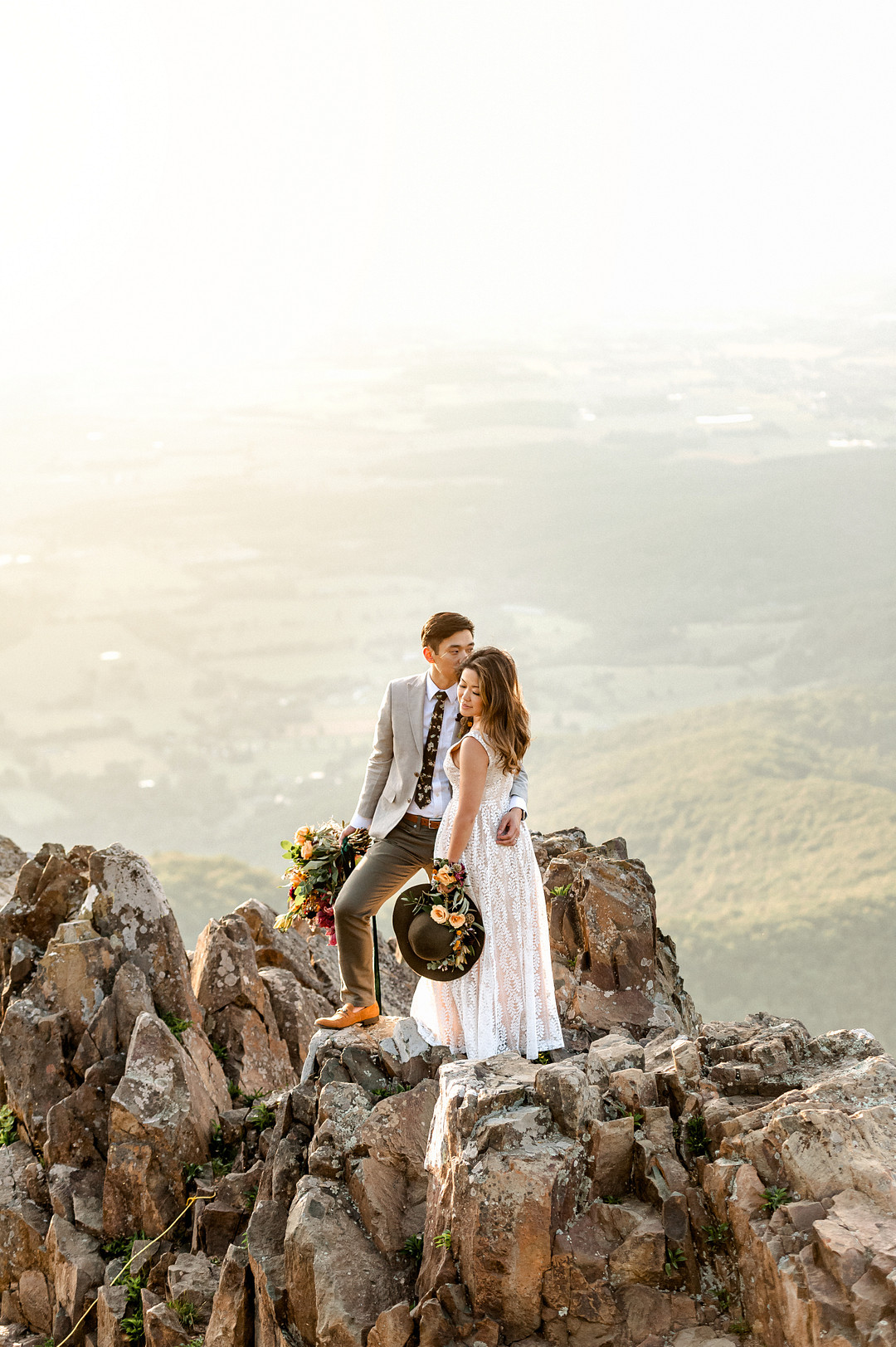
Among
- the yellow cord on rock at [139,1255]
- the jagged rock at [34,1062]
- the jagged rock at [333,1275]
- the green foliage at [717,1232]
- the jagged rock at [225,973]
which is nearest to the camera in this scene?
the green foliage at [717,1232]

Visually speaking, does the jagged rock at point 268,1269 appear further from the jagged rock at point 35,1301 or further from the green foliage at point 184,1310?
the jagged rock at point 35,1301

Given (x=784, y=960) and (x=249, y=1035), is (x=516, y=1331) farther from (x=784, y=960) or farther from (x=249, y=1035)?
(x=784, y=960)

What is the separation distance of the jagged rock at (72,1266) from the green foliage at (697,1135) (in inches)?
249

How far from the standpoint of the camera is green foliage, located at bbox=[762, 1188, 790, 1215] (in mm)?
6662

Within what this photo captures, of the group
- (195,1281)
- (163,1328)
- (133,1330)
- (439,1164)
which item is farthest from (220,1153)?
(439,1164)

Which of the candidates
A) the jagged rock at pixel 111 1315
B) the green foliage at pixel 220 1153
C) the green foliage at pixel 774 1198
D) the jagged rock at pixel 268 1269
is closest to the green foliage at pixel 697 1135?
the green foliage at pixel 774 1198

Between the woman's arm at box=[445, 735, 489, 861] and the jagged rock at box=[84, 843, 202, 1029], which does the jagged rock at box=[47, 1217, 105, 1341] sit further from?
the woman's arm at box=[445, 735, 489, 861]

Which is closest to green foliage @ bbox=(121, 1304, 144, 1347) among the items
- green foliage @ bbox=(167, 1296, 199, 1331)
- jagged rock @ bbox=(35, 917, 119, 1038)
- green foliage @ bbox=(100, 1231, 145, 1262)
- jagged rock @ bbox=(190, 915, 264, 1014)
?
green foliage @ bbox=(167, 1296, 199, 1331)

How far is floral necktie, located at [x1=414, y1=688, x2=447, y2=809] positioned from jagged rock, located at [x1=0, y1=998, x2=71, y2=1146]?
6.09m

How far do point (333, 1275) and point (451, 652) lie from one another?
4.60m

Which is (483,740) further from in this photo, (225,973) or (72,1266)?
(225,973)

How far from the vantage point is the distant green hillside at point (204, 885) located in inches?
4719

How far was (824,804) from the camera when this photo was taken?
607 feet

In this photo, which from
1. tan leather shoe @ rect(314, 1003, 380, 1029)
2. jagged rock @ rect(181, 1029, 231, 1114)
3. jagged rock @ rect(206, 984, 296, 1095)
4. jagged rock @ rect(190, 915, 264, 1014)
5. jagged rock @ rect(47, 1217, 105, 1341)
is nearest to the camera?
tan leather shoe @ rect(314, 1003, 380, 1029)
